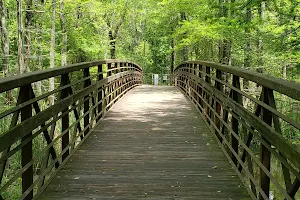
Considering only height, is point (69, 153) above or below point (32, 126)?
below

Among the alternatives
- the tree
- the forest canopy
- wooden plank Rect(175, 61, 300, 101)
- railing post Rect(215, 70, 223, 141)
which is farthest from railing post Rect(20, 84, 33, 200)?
the tree

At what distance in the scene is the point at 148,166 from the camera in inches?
188

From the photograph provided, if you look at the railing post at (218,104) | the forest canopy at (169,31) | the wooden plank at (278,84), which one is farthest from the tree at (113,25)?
the wooden plank at (278,84)

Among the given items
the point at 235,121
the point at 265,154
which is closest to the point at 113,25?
the point at 235,121

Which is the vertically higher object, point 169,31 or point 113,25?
point 113,25

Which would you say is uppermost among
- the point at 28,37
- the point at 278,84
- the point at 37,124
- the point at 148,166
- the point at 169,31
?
the point at 169,31

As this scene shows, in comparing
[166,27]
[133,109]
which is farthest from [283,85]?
[166,27]

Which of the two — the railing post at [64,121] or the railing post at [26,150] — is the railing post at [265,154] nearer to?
the railing post at [26,150]

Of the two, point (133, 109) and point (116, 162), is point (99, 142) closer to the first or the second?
point (116, 162)

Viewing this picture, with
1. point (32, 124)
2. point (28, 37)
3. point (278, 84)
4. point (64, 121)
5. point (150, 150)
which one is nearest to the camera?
point (278, 84)

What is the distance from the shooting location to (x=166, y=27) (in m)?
29.6

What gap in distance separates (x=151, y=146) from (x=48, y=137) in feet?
6.71

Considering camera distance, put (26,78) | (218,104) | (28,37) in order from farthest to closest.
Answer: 1. (28,37)
2. (218,104)
3. (26,78)

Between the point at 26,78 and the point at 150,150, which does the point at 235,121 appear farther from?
the point at 26,78
